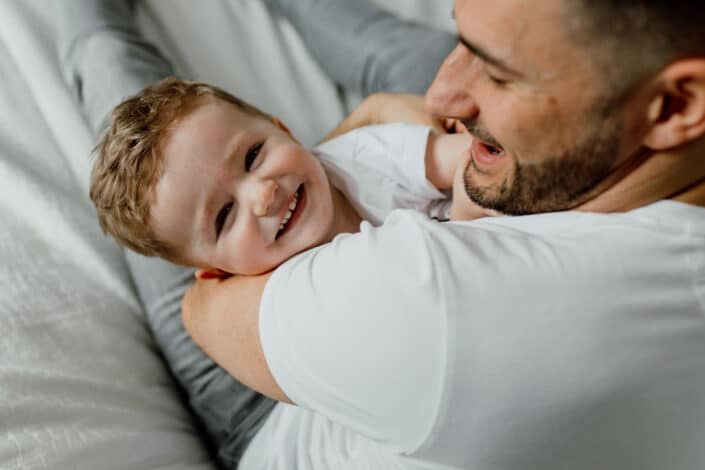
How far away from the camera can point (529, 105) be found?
0.63 meters

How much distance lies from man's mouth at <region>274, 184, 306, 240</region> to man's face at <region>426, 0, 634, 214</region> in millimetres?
312

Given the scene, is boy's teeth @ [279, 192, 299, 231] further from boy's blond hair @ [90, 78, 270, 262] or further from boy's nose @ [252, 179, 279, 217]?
boy's blond hair @ [90, 78, 270, 262]

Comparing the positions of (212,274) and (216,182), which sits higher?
(216,182)

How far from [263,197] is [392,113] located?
15.3 inches

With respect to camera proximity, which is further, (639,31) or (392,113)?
(392,113)

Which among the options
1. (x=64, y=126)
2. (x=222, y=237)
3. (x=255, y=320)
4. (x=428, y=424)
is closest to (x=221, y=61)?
(x=64, y=126)

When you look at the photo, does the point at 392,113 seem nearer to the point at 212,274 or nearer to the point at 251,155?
the point at 251,155

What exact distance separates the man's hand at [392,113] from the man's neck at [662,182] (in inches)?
20.8

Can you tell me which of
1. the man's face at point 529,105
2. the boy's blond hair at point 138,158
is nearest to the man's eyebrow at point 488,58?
the man's face at point 529,105

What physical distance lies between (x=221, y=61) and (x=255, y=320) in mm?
855

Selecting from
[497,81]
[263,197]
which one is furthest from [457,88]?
[263,197]

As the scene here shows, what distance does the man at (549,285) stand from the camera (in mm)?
577

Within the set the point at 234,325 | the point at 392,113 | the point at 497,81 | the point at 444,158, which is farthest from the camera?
the point at 392,113

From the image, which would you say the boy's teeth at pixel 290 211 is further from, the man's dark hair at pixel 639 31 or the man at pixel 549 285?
the man's dark hair at pixel 639 31
